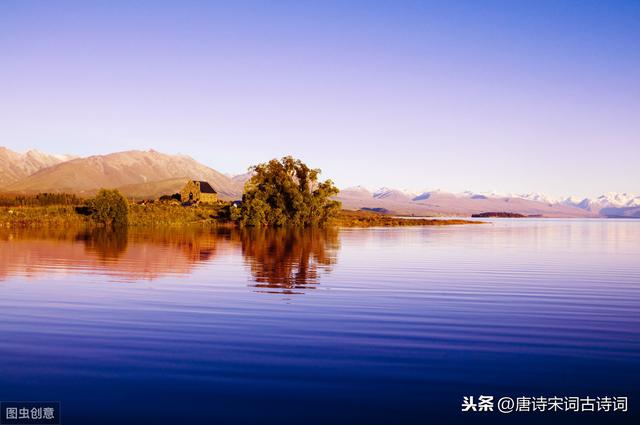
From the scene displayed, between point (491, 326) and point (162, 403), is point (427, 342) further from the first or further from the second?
point (162, 403)

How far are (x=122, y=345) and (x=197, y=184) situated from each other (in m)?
148

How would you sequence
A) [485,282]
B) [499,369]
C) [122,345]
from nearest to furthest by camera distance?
[499,369] → [122,345] → [485,282]

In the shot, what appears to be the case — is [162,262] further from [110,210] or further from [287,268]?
[110,210]

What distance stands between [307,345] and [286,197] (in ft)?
302

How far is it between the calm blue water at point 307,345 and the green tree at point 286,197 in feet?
247

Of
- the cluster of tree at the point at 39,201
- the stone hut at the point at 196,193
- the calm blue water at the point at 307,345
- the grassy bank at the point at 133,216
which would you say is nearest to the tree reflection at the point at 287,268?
the calm blue water at the point at 307,345

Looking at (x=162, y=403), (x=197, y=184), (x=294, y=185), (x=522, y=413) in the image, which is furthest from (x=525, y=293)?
(x=197, y=184)

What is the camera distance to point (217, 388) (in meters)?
9.49

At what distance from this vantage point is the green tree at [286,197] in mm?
100500

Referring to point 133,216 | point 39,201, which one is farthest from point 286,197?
point 39,201

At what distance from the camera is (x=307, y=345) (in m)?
12.4

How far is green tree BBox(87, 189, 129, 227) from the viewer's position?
91125 mm

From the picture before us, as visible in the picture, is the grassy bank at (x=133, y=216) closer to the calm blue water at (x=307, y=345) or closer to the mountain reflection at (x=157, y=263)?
the mountain reflection at (x=157, y=263)

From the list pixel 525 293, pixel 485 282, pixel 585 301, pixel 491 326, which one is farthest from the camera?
pixel 485 282
